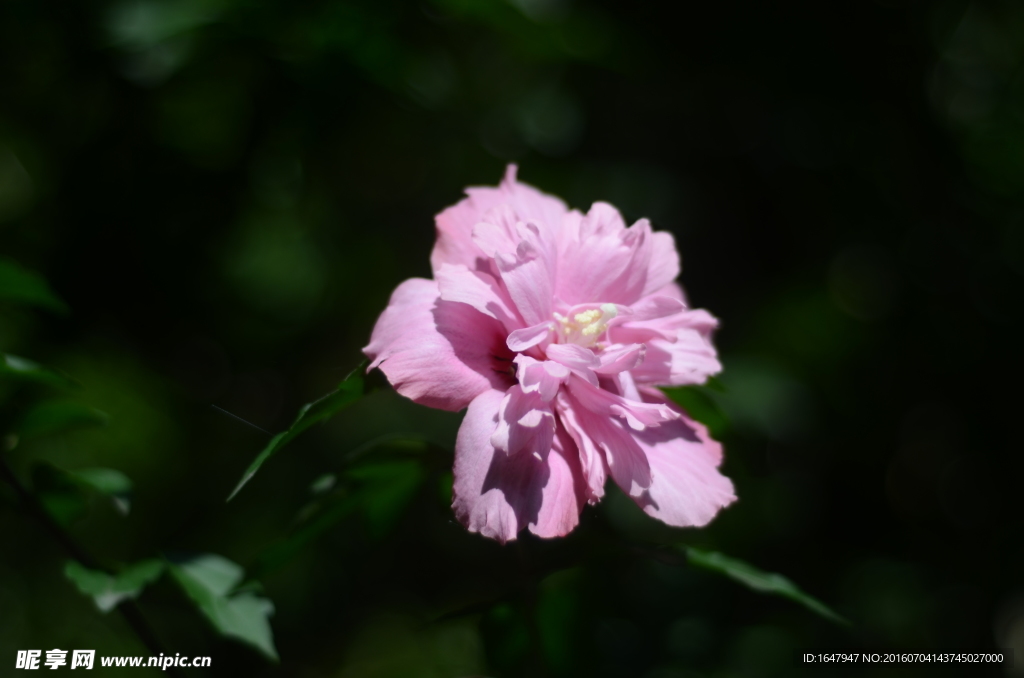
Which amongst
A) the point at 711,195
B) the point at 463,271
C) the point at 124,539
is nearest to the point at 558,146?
the point at 711,195

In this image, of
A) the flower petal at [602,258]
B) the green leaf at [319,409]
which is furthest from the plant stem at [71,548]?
the flower petal at [602,258]

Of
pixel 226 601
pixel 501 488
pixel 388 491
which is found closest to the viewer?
pixel 501 488

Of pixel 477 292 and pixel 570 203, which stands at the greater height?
pixel 477 292

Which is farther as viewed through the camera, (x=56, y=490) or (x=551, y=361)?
(x=56, y=490)

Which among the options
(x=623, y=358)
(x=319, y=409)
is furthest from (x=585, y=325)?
(x=319, y=409)

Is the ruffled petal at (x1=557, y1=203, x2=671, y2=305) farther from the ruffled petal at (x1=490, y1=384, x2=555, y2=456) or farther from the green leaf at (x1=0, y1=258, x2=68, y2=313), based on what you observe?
the green leaf at (x1=0, y1=258, x2=68, y2=313)

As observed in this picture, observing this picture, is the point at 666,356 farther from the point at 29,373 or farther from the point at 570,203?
the point at 570,203

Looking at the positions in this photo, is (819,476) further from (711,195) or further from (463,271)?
(463,271)

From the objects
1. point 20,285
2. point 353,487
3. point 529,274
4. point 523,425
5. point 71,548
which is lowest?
point 71,548

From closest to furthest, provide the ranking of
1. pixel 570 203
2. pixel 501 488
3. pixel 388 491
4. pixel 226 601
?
pixel 501 488
pixel 226 601
pixel 388 491
pixel 570 203
